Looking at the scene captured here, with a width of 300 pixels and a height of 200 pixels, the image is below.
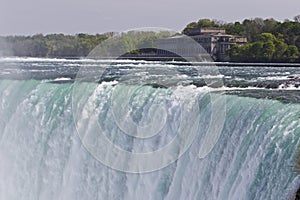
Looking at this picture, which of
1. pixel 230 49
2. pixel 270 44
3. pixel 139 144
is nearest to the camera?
pixel 139 144

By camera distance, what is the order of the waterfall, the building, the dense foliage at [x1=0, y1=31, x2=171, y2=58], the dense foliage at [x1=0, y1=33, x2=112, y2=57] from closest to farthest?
the waterfall < the building < the dense foliage at [x1=0, y1=31, x2=171, y2=58] < the dense foliage at [x1=0, y1=33, x2=112, y2=57]

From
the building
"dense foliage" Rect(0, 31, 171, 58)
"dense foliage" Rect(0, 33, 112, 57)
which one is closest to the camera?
the building

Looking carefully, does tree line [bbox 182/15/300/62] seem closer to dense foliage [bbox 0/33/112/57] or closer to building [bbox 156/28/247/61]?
building [bbox 156/28/247/61]

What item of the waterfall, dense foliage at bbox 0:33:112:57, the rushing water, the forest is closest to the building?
the forest

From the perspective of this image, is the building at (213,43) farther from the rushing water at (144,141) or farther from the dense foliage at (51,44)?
the rushing water at (144,141)

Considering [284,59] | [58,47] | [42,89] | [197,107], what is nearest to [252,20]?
[284,59]

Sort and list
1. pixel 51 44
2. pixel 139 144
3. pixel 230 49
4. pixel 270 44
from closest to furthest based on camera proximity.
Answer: pixel 139 144 < pixel 270 44 < pixel 230 49 < pixel 51 44

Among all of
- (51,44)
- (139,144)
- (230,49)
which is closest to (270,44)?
(230,49)

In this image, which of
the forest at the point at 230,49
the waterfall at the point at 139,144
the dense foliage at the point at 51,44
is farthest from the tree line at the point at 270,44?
A: the waterfall at the point at 139,144

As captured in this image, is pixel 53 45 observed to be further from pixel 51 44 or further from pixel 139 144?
pixel 139 144
